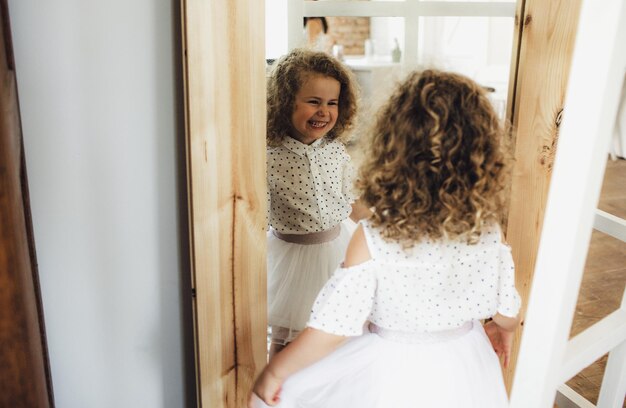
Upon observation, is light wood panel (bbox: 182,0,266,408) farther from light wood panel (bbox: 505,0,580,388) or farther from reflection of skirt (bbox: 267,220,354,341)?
light wood panel (bbox: 505,0,580,388)

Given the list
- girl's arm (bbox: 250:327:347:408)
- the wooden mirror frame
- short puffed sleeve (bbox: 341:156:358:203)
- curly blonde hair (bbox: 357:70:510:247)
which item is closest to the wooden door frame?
the wooden mirror frame

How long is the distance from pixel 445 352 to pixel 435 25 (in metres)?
0.97

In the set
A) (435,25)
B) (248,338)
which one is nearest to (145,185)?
(248,338)

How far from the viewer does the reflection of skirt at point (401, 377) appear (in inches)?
41.9

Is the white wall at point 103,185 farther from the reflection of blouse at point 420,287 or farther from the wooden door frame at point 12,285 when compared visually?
the reflection of blouse at point 420,287

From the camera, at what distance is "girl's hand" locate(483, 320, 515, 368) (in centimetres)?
124

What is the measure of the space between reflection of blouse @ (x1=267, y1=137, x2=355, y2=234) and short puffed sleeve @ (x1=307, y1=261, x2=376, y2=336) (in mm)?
609

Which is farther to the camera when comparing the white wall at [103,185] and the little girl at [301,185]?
the little girl at [301,185]

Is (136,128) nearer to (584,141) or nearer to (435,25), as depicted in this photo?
(584,141)

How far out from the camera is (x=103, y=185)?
955 mm

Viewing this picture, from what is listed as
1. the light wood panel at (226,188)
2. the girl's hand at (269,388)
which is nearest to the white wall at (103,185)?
the light wood panel at (226,188)

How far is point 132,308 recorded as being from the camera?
3.47 feet

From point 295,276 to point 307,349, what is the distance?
604 millimetres

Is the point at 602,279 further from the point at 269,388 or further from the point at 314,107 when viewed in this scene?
the point at 269,388
